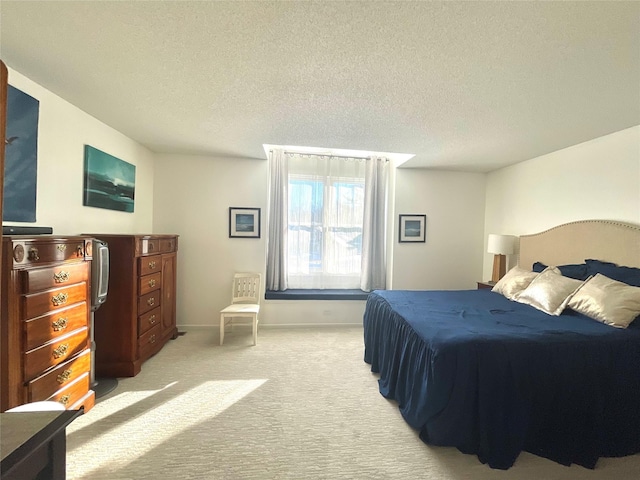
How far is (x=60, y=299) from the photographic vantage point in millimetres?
1838

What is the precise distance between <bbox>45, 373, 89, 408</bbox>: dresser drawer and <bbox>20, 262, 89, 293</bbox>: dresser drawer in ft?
2.34

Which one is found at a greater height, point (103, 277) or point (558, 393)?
point (103, 277)

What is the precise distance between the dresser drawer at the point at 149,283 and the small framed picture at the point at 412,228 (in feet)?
10.9

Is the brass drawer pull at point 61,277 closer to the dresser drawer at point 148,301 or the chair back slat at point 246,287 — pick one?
the dresser drawer at point 148,301

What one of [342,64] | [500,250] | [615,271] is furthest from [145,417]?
[500,250]

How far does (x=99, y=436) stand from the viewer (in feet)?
6.09

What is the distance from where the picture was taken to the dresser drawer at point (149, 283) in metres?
2.75

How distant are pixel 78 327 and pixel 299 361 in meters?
1.94

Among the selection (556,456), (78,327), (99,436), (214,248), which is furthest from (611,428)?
(214,248)

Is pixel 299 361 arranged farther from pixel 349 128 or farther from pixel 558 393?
pixel 349 128

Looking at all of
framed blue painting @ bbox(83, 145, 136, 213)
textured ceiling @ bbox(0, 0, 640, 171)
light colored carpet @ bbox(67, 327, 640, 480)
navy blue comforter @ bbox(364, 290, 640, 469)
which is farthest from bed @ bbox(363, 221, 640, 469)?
framed blue painting @ bbox(83, 145, 136, 213)

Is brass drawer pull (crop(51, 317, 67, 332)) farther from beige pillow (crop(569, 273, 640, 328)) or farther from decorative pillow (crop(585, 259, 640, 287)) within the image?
decorative pillow (crop(585, 259, 640, 287))

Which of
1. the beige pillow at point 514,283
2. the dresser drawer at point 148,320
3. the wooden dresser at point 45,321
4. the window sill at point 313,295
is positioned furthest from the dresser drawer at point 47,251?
the beige pillow at point 514,283

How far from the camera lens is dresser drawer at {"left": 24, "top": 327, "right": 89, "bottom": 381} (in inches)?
65.1
